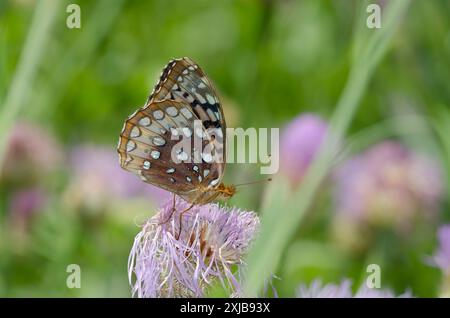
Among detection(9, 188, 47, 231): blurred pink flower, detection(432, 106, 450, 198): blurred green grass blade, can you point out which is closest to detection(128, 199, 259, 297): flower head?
detection(432, 106, 450, 198): blurred green grass blade

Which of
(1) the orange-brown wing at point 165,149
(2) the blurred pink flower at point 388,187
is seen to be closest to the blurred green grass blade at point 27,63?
(1) the orange-brown wing at point 165,149

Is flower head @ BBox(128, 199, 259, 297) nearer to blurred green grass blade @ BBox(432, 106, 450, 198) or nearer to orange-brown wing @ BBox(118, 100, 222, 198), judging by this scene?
orange-brown wing @ BBox(118, 100, 222, 198)

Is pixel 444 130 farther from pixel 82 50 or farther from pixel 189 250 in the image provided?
pixel 82 50

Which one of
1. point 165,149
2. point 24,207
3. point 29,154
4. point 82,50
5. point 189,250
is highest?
point 82,50

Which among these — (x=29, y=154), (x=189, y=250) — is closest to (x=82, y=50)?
(x=29, y=154)

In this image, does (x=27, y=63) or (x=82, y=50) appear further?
(x=82, y=50)
